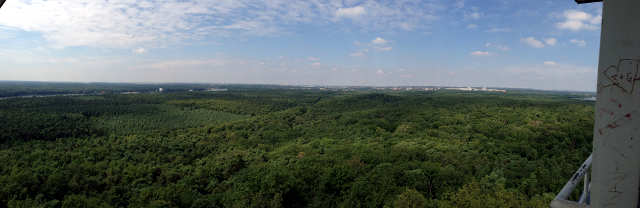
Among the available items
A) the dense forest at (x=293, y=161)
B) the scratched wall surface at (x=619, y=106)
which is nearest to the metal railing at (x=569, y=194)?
the scratched wall surface at (x=619, y=106)

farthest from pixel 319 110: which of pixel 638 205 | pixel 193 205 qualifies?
pixel 638 205

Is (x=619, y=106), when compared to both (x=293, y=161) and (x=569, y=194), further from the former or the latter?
(x=293, y=161)

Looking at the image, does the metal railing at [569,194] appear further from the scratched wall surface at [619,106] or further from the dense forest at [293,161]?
the dense forest at [293,161]

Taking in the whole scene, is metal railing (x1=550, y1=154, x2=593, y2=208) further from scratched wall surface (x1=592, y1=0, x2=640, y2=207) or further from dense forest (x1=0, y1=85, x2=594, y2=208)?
dense forest (x1=0, y1=85, x2=594, y2=208)

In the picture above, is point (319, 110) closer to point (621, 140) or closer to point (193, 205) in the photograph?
point (193, 205)

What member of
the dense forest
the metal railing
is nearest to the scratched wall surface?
the metal railing

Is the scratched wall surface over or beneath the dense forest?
over
